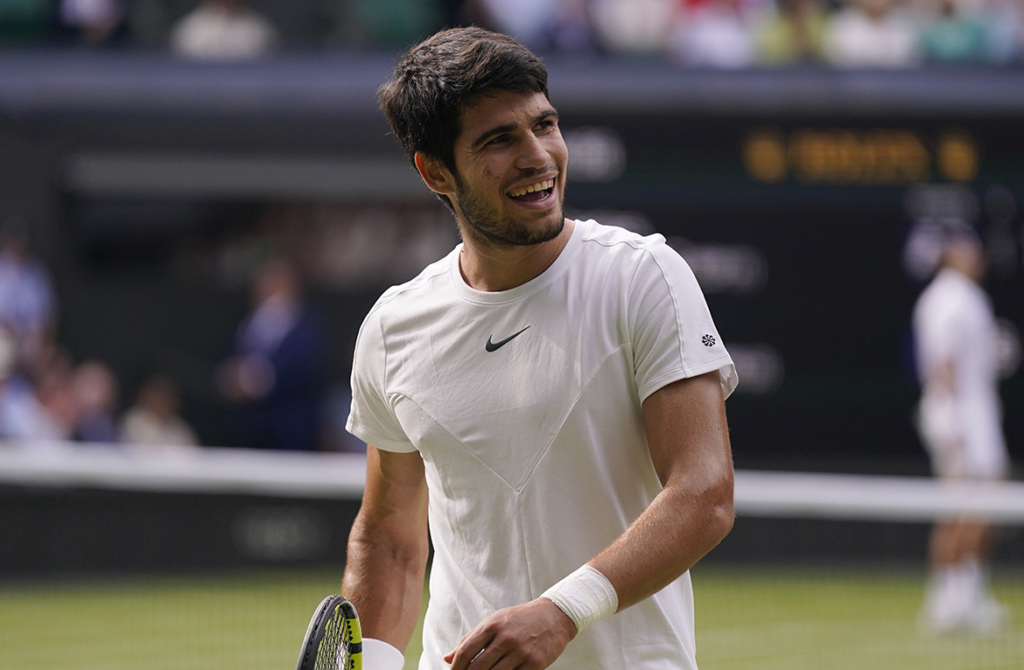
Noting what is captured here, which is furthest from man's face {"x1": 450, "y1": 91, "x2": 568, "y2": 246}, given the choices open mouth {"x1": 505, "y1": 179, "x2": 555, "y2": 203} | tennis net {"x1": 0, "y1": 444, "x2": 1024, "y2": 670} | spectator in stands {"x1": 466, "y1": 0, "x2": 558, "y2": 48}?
spectator in stands {"x1": 466, "y1": 0, "x2": 558, "y2": 48}

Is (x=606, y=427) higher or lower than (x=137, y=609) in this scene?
higher

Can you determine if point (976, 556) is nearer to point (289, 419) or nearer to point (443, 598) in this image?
point (289, 419)

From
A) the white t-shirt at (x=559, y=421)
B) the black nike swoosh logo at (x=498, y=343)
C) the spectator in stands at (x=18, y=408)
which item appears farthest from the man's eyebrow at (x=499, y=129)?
the spectator in stands at (x=18, y=408)

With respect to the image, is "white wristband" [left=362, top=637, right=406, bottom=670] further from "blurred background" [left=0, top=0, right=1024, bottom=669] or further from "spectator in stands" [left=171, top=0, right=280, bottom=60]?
"spectator in stands" [left=171, top=0, right=280, bottom=60]

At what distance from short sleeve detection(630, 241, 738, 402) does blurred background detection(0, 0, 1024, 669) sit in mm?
7814

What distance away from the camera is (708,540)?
2.70 meters

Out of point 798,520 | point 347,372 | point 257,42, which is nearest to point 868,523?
point 798,520

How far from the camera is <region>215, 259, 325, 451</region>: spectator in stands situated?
39.5ft

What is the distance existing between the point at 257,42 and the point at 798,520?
233 inches

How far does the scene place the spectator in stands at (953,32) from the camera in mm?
12734

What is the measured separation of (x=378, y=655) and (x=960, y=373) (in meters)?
7.75

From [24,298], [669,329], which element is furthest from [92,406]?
[669,329]

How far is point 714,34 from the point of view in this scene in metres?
13.0

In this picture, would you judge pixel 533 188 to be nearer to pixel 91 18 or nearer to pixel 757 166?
pixel 757 166
